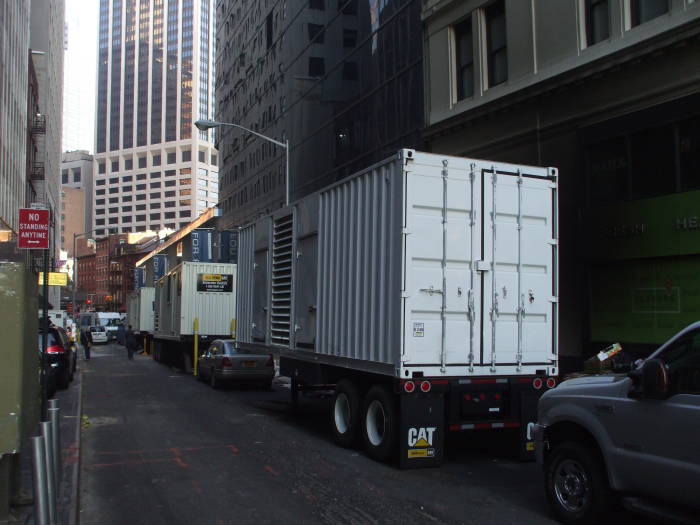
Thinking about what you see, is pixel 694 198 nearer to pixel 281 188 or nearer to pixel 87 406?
pixel 87 406

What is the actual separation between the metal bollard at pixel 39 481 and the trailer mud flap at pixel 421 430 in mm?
4455

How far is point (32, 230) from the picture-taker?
10.2 meters

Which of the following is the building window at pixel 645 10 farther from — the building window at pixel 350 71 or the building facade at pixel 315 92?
the building window at pixel 350 71

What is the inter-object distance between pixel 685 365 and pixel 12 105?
1458 inches

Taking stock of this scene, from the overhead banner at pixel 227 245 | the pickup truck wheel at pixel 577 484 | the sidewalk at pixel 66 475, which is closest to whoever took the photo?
the pickup truck wheel at pixel 577 484

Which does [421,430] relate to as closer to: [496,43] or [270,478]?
[270,478]

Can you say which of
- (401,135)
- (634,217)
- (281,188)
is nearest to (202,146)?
(281,188)

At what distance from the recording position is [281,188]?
139ft

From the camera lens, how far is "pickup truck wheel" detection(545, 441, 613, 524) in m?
5.89

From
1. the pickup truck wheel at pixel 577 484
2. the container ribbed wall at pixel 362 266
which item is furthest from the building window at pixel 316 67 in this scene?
the pickup truck wheel at pixel 577 484

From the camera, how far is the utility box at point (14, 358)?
18.6ft

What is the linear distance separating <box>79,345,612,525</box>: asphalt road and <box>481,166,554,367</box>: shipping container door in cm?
163

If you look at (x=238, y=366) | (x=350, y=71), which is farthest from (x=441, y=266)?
(x=350, y=71)

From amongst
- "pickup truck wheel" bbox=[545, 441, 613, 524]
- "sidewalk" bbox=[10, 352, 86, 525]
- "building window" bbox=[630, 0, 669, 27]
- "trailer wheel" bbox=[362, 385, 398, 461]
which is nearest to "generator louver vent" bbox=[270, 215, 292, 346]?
"trailer wheel" bbox=[362, 385, 398, 461]
